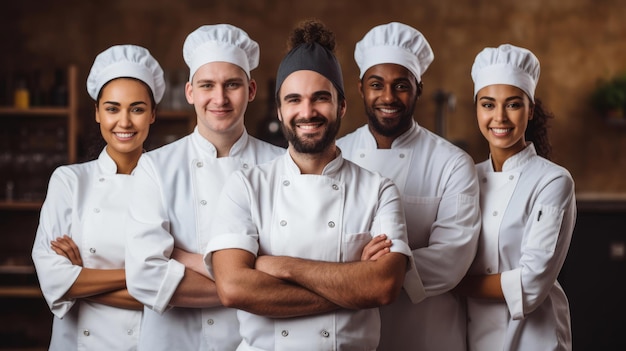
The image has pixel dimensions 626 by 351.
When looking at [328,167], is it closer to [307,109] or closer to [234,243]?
[307,109]

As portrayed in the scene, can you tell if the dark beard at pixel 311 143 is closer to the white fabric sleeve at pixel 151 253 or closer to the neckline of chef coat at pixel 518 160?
the white fabric sleeve at pixel 151 253

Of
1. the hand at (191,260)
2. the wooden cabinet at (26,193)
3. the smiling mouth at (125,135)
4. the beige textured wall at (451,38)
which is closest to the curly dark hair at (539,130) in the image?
the hand at (191,260)

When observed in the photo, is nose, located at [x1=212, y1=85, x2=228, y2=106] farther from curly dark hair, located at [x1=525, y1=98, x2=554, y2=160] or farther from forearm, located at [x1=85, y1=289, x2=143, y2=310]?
curly dark hair, located at [x1=525, y1=98, x2=554, y2=160]

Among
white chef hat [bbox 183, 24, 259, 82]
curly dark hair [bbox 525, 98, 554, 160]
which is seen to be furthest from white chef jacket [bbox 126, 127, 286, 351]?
curly dark hair [bbox 525, 98, 554, 160]

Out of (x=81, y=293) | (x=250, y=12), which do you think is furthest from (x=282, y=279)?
(x=250, y=12)

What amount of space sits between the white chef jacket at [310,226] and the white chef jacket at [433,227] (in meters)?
0.31

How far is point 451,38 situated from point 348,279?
421 centimetres

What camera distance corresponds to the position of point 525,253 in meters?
2.58

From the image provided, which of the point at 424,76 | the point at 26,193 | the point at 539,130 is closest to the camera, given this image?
the point at 539,130

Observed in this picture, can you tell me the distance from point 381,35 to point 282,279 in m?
1.08

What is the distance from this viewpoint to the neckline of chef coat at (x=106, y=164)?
276 cm

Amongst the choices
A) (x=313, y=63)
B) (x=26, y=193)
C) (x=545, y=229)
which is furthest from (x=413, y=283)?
(x=26, y=193)

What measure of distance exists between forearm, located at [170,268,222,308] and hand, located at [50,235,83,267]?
0.46 meters

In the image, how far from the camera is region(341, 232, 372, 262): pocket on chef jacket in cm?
223
